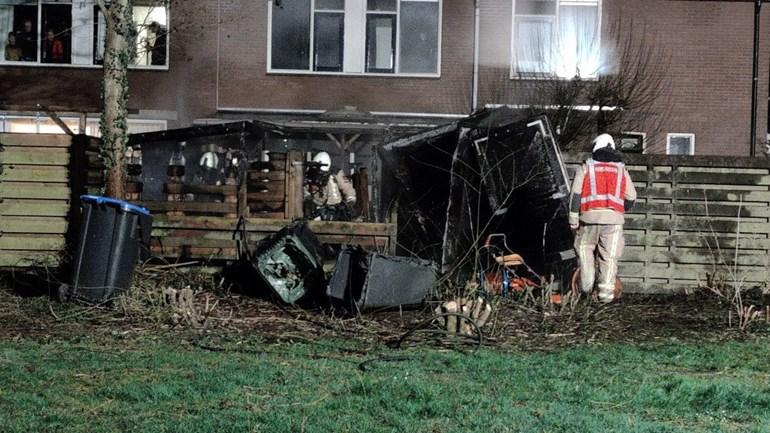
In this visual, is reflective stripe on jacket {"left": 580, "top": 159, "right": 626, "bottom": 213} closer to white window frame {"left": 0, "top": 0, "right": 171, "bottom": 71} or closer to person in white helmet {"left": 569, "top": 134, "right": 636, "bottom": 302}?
person in white helmet {"left": 569, "top": 134, "right": 636, "bottom": 302}

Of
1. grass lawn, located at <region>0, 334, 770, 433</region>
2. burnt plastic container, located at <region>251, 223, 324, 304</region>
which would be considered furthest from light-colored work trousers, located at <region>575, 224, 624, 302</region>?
burnt plastic container, located at <region>251, 223, 324, 304</region>

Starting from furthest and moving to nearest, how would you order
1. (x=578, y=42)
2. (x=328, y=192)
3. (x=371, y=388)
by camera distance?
(x=578, y=42) → (x=328, y=192) → (x=371, y=388)

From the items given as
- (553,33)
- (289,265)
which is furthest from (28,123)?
(289,265)

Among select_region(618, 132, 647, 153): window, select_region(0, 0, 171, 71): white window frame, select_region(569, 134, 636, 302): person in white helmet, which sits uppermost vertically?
select_region(0, 0, 171, 71): white window frame

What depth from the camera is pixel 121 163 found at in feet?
34.9

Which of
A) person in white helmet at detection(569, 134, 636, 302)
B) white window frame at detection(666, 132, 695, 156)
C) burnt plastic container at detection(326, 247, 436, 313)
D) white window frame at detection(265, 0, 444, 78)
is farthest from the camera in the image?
white window frame at detection(265, 0, 444, 78)

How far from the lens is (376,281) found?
8555 millimetres

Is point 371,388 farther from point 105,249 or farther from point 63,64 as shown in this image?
point 63,64

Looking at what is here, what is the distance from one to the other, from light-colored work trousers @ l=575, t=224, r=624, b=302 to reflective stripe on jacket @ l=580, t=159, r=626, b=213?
21 cm

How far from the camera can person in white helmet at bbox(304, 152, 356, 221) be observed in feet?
43.9

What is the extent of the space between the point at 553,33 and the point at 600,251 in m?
10.6

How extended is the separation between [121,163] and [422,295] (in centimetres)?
396

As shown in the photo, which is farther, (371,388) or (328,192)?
(328,192)

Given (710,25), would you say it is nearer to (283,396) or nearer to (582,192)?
(582,192)
